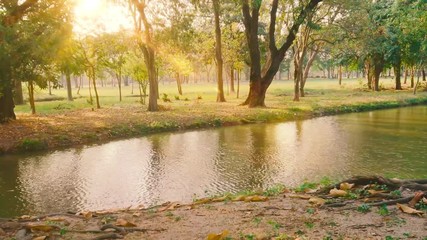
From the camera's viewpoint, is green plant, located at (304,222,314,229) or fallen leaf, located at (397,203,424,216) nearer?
green plant, located at (304,222,314,229)

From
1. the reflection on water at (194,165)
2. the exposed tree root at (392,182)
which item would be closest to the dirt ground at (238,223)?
the exposed tree root at (392,182)

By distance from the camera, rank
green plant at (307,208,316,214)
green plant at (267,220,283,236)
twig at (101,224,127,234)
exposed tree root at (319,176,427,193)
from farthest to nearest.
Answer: exposed tree root at (319,176,427,193) → green plant at (307,208,316,214) → twig at (101,224,127,234) → green plant at (267,220,283,236)

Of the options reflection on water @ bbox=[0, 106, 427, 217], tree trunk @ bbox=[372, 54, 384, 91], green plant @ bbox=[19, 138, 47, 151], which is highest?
tree trunk @ bbox=[372, 54, 384, 91]

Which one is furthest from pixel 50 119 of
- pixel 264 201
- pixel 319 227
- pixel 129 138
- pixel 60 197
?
pixel 319 227

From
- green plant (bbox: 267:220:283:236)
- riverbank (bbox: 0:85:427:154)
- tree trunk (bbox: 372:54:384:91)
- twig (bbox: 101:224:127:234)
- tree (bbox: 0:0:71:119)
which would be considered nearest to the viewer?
green plant (bbox: 267:220:283:236)

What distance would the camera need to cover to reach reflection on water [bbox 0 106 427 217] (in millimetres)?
12604

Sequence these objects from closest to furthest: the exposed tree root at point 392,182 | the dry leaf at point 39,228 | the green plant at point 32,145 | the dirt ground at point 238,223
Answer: the dirt ground at point 238,223 → the dry leaf at point 39,228 → the exposed tree root at point 392,182 → the green plant at point 32,145

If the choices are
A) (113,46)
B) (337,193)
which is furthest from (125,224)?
(113,46)

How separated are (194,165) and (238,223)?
860cm

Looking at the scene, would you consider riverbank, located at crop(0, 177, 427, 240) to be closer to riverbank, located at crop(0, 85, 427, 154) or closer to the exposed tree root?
the exposed tree root

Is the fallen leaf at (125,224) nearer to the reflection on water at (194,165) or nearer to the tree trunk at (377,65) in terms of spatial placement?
the reflection on water at (194,165)

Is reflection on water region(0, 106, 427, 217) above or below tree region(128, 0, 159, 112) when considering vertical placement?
below

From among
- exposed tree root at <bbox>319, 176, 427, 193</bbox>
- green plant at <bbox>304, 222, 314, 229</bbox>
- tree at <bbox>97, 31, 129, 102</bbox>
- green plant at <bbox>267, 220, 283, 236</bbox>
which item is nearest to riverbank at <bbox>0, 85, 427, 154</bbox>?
tree at <bbox>97, 31, 129, 102</bbox>

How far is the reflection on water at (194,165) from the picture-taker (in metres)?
12.6
